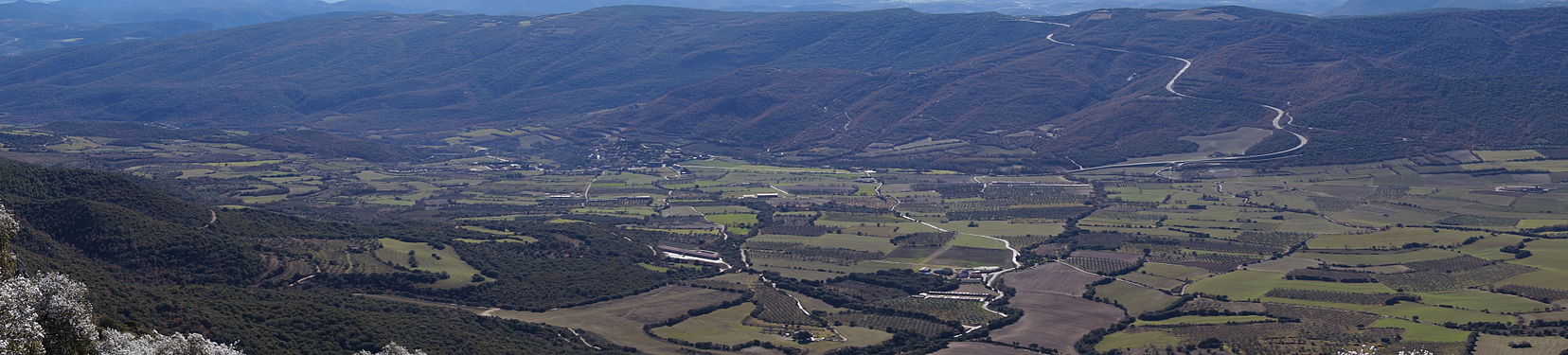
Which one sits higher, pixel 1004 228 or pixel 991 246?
pixel 991 246

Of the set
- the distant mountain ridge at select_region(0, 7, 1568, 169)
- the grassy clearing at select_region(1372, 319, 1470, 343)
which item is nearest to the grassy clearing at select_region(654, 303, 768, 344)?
the grassy clearing at select_region(1372, 319, 1470, 343)

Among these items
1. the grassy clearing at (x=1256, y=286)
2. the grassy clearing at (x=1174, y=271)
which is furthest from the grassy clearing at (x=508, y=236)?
the grassy clearing at (x=1256, y=286)

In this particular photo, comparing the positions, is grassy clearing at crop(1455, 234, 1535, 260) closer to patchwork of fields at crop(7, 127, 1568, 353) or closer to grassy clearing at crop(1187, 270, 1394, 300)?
patchwork of fields at crop(7, 127, 1568, 353)

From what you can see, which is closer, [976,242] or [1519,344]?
[1519,344]

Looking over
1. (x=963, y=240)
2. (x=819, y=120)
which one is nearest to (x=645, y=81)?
(x=819, y=120)

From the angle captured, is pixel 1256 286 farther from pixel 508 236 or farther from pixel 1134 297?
pixel 508 236

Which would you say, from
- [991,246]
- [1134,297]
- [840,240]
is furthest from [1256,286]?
[840,240]

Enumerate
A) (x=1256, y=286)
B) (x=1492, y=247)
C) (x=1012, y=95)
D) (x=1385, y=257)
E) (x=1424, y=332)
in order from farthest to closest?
(x=1012, y=95) < (x=1492, y=247) < (x=1385, y=257) < (x=1256, y=286) < (x=1424, y=332)

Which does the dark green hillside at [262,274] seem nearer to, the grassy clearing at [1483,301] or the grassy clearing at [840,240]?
the grassy clearing at [840,240]
